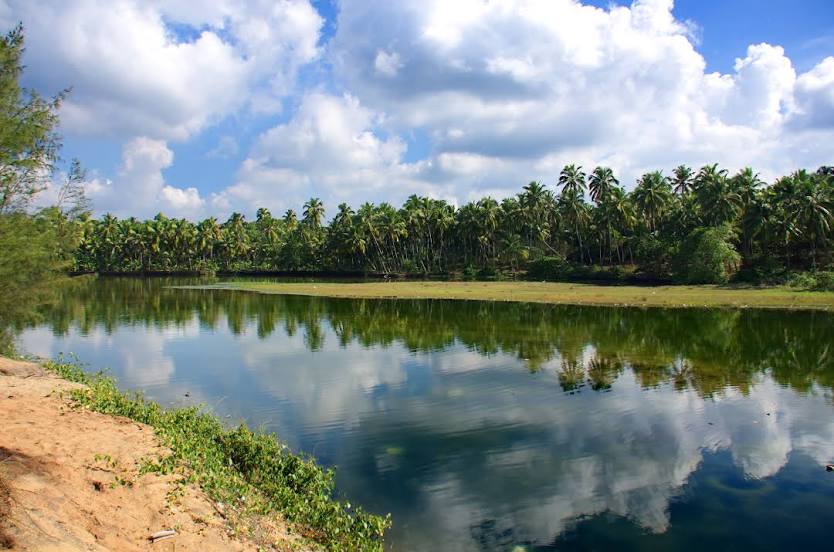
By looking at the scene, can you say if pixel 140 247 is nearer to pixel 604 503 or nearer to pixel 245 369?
pixel 245 369

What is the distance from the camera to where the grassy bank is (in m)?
55.7

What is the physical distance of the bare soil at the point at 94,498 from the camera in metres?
7.66

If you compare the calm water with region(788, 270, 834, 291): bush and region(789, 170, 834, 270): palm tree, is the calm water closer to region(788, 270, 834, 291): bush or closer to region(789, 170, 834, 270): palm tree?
region(788, 270, 834, 291): bush

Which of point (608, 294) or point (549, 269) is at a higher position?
point (549, 269)

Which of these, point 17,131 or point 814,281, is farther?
point 814,281

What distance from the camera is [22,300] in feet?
75.4

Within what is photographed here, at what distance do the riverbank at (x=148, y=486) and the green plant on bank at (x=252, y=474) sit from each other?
0.03 meters

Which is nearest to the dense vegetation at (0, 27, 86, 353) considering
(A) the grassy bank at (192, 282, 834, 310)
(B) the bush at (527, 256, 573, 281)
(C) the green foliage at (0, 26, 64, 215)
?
(C) the green foliage at (0, 26, 64, 215)

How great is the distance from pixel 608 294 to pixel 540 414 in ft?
162

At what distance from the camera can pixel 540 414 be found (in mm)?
20266

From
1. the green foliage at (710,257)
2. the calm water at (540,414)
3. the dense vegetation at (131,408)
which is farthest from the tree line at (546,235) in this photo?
the dense vegetation at (131,408)

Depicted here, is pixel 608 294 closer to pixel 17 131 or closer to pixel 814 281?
pixel 814 281

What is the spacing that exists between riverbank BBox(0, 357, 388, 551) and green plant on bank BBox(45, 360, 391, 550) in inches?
1.1

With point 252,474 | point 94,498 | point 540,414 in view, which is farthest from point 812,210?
point 94,498
